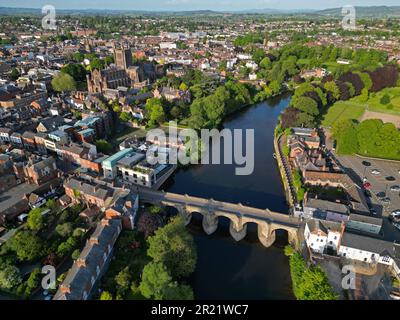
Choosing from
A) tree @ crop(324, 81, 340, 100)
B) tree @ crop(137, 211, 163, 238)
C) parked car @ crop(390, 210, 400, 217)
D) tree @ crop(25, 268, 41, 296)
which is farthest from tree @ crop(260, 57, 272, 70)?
tree @ crop(25, 268, 41, 296)

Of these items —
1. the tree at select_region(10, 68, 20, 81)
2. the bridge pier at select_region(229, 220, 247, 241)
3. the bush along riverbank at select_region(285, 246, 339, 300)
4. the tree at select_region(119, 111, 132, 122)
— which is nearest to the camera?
the bush along riverbank at select_region(285, 246, 339, 300)

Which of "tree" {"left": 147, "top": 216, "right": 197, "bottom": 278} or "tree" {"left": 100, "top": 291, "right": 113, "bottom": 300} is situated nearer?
"tree" {"left": 100, "top": 291, "right": 113, "bottom": 300}

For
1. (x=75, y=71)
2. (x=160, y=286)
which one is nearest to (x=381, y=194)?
(x=160, y=286)

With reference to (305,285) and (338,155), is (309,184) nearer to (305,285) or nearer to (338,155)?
(338,155)

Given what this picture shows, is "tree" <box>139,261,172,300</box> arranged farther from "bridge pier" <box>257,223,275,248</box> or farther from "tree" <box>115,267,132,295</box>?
"bridge pier" <box>257,223,275,248</box>
